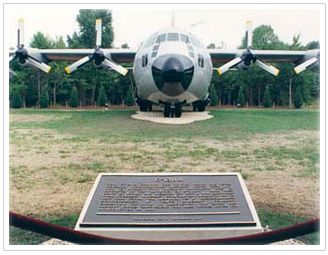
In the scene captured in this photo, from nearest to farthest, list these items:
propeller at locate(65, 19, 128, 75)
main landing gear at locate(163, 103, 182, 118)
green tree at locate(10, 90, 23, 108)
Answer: green tree at locate(10, 90, 23, 108), main landing gear at locate(163, 103, 182, 118), propeller at locate(65, 19, 128, 75)

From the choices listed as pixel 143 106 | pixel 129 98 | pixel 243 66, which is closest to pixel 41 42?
pixel 129 98

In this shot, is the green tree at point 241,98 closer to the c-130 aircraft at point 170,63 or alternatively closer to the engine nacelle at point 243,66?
the c-130 aircraft at point 170,63

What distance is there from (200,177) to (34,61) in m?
7.12

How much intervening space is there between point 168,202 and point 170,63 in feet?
19.4

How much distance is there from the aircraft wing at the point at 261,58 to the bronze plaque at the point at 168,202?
4699 mm

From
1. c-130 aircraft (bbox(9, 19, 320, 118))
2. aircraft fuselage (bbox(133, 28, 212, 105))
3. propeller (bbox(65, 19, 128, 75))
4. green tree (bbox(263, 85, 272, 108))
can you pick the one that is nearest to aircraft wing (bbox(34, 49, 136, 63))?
c-130 aircraft (bbox(9, 19, 320, 118))

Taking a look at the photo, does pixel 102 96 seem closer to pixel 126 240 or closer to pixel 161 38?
pixel 161 38

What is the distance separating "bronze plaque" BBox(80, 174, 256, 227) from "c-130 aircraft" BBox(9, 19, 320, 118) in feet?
17.2

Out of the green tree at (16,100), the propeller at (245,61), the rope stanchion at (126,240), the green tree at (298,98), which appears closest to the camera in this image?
the rope stanchion at (126,240)

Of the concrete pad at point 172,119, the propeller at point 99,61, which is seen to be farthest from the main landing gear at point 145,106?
the propeller at point 99,61

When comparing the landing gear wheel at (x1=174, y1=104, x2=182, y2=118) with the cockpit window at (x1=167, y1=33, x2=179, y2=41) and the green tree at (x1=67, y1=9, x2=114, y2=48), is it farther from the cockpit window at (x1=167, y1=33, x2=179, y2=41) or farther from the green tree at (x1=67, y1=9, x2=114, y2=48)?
the green tree at (x1=67, y1=9, x2=114, y2=48)

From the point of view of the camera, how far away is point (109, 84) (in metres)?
10.9

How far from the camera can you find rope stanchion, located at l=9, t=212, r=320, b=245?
4.12 metres

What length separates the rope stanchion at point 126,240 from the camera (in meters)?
4.12
